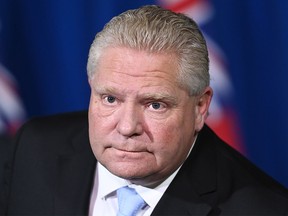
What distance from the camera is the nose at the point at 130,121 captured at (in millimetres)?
1471

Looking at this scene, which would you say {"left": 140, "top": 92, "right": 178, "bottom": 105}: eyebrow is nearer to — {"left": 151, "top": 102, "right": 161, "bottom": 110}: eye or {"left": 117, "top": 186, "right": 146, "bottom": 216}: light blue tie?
{"left": 151, "top": 102, "right": 161, "bottom": 110}: eye

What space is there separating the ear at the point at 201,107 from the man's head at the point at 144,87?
2 centimetres

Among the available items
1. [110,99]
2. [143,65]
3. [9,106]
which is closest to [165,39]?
[143,65]

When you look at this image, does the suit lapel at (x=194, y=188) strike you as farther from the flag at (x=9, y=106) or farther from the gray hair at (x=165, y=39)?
the flag at (x=9, y=106)

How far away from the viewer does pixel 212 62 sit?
86.3 inches

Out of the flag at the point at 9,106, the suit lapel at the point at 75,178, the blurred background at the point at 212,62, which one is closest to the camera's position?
the suit lapel at the point at 75,178

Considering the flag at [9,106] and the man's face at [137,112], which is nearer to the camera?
the man's face at [137,112]

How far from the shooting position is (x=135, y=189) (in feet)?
5.42

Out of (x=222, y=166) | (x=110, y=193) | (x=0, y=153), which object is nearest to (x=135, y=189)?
(x=110, y=193)

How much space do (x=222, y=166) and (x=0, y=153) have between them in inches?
29.4

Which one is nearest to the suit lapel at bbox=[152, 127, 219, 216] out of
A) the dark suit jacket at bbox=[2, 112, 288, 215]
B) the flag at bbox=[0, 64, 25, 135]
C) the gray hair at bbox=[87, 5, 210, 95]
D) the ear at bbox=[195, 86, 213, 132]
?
the dark suit jacket at bbox=[2, 112, 288, 215]

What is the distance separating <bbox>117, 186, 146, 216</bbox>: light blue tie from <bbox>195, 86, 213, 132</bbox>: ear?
205mm

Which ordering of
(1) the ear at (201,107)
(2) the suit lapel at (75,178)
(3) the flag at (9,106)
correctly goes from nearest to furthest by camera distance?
1. (1) the ear at (201,107)
2. (2) the suit lapel at (75,178)
3. (3) the flag at (9,106)

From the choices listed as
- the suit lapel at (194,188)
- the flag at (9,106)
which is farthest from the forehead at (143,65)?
the flag at (9,106)
